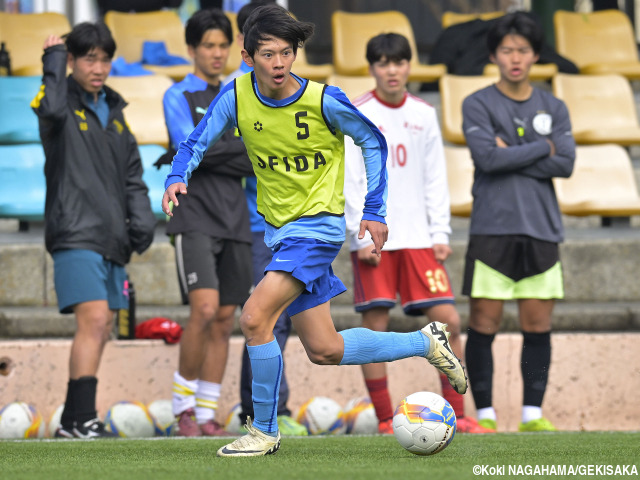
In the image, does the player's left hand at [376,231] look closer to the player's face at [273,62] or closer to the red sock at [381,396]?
the player's face at [273,62]

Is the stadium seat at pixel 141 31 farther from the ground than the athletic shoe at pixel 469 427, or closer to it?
farther from the ground

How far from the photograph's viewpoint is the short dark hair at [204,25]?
6.63 meters

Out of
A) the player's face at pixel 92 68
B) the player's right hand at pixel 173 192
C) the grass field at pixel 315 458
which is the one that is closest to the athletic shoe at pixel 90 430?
the grass field at pixel 315 458

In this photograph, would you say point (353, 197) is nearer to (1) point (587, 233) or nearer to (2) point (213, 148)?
(2) point (213, 148)

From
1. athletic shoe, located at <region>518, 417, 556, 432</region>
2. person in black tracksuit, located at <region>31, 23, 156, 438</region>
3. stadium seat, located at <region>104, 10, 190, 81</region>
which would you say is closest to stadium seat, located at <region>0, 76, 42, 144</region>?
stadium seat, located at <region>104, 10, 190, 81</region>

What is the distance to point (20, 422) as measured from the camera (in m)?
6.30

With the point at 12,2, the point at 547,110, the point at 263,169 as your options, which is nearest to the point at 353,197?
the point at 547,110

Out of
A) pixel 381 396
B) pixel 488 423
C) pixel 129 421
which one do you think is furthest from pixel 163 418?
pixel 488 423

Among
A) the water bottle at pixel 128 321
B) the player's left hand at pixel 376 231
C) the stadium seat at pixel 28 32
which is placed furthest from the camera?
the stadium seat at pixel 28 32

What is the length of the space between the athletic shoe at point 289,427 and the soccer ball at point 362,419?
0.42 m

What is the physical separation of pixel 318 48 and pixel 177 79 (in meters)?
4.00

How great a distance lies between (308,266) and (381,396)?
1.97 metres

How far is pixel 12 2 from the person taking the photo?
1264 cm

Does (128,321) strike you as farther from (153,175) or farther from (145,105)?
(145,105)
